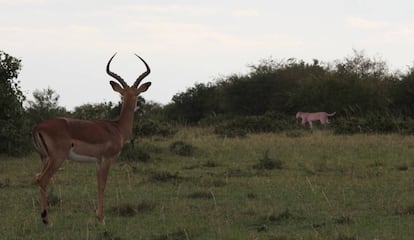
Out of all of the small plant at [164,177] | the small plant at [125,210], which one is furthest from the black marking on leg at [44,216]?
the small plant at [164,177]

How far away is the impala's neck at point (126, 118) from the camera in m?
8.73

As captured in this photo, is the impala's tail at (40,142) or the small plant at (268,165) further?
the small plant at (268,165)

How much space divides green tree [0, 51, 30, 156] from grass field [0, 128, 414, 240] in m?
0.66

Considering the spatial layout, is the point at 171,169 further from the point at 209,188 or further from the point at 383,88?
the point at 383,88

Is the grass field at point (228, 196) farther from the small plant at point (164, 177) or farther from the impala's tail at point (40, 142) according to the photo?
the impala's tail at point (40, 142)

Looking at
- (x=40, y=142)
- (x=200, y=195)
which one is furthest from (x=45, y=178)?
(x=200, y=195)

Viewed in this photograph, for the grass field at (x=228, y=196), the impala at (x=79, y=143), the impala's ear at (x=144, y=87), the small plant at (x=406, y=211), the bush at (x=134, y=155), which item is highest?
the impala's ear at (x=144, y=87)

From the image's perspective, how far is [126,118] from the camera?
8805 mm

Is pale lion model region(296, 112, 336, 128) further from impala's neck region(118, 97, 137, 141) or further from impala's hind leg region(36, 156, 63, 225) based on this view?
impala's hind leg region(36, 156, 63, 225)

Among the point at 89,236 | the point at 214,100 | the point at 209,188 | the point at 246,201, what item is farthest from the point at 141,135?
the point at 214,100

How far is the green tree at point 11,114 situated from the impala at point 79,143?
7.77 metres

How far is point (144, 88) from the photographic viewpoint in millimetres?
9266

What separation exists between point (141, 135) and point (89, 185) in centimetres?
1084

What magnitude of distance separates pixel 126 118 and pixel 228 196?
210 cm
